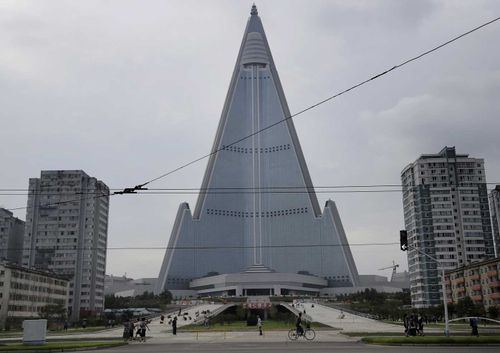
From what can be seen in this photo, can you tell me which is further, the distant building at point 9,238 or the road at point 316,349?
the distant building at point 9,238

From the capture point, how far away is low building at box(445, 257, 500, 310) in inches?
3056

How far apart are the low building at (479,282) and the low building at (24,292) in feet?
222

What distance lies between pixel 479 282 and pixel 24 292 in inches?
2782

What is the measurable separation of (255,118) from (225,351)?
14828 centimetres

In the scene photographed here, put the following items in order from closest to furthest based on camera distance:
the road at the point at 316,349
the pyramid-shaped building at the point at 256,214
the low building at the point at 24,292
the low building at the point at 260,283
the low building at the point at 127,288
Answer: the road at the point at 316,349, the low building at the point at 24,292, the low building at the point at 260,283, the pyramid-shaped building at the point at 256,214, the low building at the point at 127,288

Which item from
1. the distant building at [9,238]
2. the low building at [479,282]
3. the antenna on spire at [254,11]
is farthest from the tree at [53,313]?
the antenna on spire at [254,11]

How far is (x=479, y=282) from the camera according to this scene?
84.1 meters

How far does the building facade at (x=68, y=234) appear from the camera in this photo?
12081 centimetres

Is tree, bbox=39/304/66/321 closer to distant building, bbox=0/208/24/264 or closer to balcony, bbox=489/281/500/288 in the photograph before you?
distant building, bbox=0/208/24/264

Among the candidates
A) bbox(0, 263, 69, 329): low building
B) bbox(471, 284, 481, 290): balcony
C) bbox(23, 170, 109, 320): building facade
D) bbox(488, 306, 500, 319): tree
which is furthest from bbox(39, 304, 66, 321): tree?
bbox(471, 284, 481, 290): balcony

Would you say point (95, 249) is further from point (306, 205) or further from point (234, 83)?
point (234, 83)

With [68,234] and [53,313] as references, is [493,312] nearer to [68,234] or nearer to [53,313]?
[53,313]

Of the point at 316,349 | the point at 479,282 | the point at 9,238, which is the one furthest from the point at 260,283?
the point at 316,349

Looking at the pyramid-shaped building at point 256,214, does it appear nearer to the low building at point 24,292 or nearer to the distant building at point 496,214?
the distant building at point 496,214
